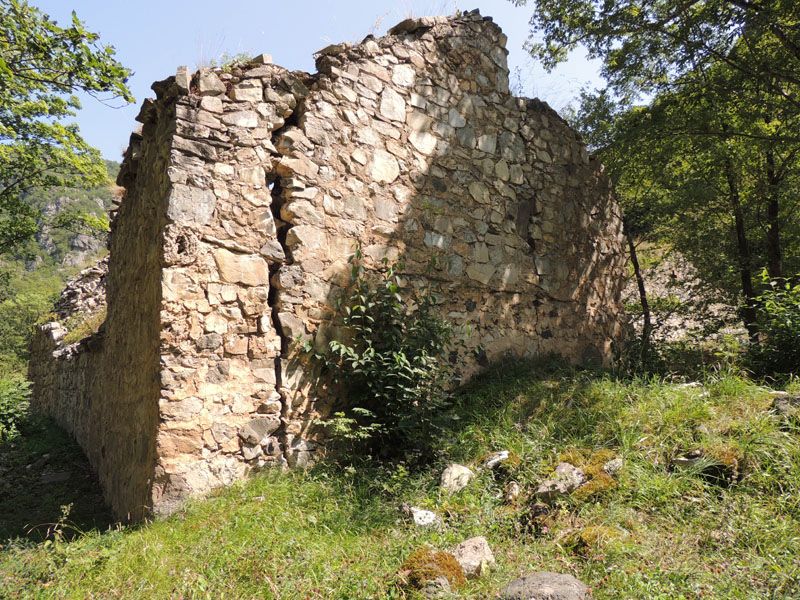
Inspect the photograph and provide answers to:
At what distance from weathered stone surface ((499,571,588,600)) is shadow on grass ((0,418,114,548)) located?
280 centimetres

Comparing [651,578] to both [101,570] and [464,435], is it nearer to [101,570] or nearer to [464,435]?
[464,435]

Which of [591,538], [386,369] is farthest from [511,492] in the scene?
[386,369]

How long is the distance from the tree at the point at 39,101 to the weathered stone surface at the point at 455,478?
5175 millimetres

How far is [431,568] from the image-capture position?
9.11 feet

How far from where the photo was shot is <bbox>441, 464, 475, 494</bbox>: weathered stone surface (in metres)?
3.73

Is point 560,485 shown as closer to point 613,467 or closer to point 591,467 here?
point 591,467

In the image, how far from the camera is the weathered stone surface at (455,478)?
12.2 ft

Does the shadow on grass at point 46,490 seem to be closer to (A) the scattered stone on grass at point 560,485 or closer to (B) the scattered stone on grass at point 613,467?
(A) the scattered stone on grass at point 560,485

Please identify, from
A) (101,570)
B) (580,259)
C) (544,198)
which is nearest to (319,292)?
(101,570)

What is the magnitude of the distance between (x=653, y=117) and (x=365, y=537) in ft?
22.7

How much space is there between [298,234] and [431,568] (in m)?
2.68

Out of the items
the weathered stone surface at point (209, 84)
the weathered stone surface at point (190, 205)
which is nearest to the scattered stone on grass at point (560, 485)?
the weathered stone surface at point (190, 205)

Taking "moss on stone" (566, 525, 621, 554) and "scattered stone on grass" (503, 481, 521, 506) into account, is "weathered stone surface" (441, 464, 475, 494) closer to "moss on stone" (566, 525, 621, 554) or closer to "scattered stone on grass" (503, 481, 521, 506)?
"scattered stone on grass" (503, 481, 521, 506)

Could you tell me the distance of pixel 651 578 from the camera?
2650mm
